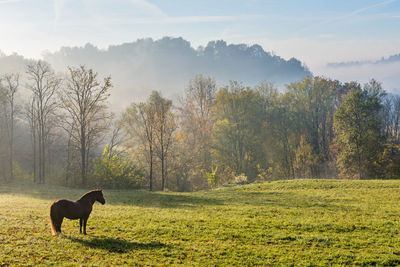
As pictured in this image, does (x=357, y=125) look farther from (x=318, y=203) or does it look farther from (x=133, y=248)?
(x=133, y=248)

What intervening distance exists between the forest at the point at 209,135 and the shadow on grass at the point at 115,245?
2378cm

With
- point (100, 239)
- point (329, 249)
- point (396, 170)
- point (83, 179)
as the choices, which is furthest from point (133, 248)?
point (396, 170)

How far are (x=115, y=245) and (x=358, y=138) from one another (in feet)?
147

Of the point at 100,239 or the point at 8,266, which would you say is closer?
the point at 8,266

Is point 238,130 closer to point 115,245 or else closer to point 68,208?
point 115,245

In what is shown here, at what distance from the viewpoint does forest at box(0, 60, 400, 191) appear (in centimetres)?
3978

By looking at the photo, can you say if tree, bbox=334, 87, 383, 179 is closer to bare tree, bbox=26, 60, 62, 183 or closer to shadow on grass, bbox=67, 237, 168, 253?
shadow on grass, bbox=67, 237, 168, 253

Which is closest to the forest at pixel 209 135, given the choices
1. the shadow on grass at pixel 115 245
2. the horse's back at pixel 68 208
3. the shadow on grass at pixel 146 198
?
the shadow on grass at pixel 146 198

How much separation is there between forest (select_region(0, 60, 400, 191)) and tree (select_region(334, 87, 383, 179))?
16cm

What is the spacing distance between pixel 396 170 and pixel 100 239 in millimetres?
51263

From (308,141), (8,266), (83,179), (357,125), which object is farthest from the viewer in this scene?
(308,141)

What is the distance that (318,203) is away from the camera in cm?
2106

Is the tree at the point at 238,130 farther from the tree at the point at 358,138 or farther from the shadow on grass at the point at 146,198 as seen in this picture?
the shadow on grass at the point at 146,198

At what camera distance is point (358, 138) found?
45781 millimetres
